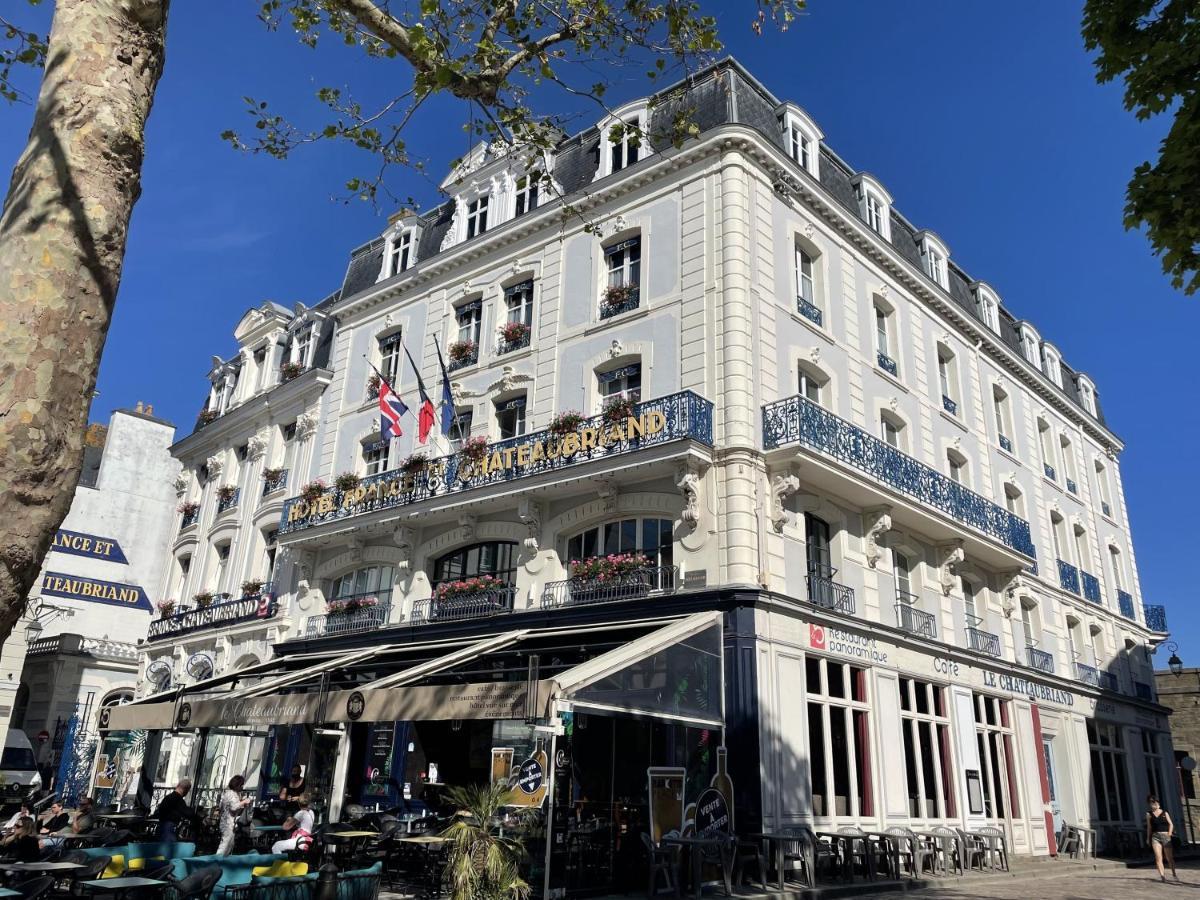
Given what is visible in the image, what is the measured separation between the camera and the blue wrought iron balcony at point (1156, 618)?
97.7 feet

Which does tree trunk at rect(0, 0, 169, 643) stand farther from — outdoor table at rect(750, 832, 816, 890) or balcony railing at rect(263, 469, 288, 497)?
balcony railing at rect(263, 469, 288, 497)

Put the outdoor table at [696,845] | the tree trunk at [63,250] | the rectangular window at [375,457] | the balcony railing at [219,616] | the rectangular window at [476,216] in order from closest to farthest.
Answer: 1. the tree trunk at [63,250]
2. the outdoor table at [696,845]
3. the rectangular window at [375,457]
4. the rectangular window at [476,216]
5. the balcony railing at [219,616]

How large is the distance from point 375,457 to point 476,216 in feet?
20.2

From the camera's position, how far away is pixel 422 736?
17.0 m

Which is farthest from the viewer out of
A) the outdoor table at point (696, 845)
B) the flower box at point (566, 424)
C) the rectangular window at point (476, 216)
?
the rectangular window at point (476, 216)

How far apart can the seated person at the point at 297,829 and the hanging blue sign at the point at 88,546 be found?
2244 centimetres

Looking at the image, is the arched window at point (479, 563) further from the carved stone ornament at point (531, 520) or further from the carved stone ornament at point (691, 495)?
the carved stone ornament at point (691, 495)

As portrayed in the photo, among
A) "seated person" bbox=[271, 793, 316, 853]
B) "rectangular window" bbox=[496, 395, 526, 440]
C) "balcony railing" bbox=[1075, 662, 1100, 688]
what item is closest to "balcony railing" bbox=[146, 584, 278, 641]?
"rectangular window" bbox=[496, 395, 526, 440]

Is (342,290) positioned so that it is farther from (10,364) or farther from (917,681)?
(10,364)

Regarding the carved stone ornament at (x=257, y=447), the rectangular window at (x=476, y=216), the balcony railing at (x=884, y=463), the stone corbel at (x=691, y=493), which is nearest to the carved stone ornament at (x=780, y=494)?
the balcony railing at (x=884, y=463)

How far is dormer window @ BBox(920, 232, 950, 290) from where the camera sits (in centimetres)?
2239

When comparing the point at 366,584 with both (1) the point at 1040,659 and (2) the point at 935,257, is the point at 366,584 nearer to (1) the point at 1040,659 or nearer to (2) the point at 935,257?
(2) the point at 935,257

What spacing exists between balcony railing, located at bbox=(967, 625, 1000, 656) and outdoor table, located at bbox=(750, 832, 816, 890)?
8186 millimetres

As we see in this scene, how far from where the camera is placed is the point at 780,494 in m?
14.6
